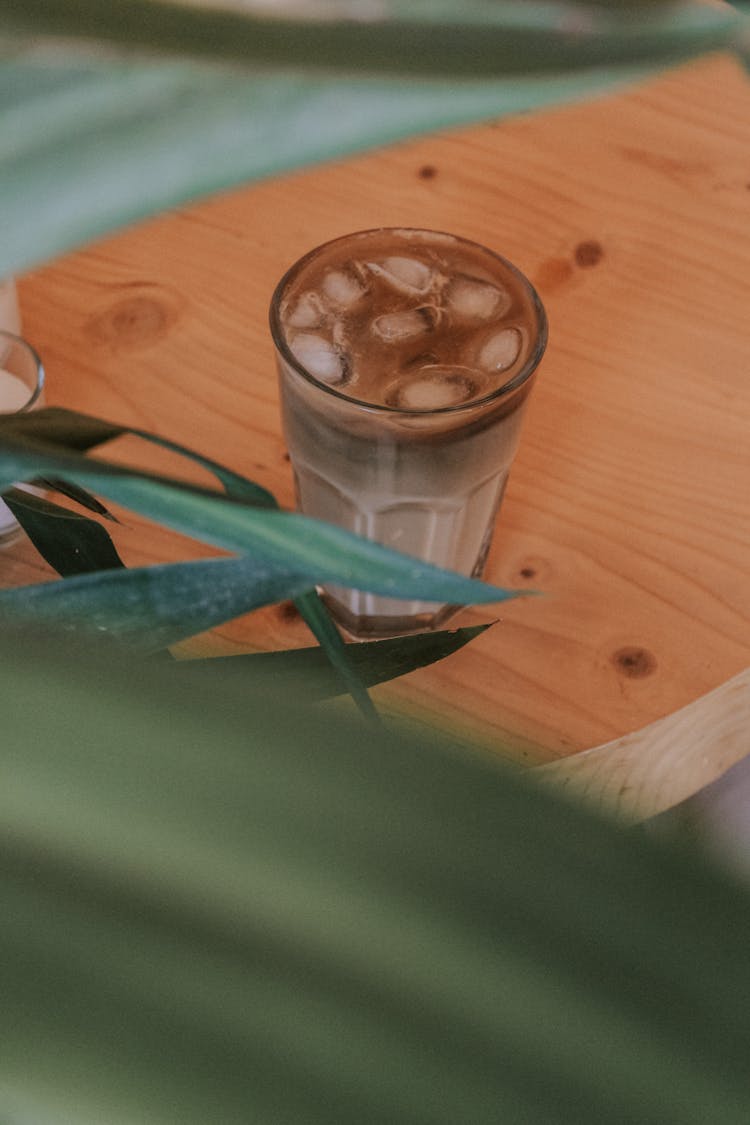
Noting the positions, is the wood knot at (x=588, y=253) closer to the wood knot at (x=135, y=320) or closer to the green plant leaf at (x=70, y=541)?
the wood knot at (x=135, y=320)

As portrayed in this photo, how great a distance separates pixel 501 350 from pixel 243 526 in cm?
37

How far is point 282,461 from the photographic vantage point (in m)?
0.60

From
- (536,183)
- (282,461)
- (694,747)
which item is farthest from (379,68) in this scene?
(536,183)

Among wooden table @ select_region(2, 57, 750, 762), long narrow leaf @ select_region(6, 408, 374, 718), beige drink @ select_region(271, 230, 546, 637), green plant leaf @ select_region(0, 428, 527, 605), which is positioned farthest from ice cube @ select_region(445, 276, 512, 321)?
green plant leaf @ select_region(0, 428, 527, 605)

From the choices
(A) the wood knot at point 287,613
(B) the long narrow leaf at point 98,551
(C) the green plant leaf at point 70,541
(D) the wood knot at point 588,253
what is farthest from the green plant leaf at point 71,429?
(D) the wood knot at point 588,253

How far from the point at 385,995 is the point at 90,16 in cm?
9

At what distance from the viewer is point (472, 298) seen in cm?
52

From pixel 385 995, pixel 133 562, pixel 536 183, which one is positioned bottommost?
pixel 133 562

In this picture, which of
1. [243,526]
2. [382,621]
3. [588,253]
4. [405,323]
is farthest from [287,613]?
[243,526]

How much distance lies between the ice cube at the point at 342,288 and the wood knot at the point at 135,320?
0.16m

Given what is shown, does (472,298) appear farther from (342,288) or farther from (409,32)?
(409,32)

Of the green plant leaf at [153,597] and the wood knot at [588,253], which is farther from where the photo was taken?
the wood knot at [588,253]

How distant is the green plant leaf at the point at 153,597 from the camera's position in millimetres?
231

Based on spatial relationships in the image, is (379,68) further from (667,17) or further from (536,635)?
(536,635)
